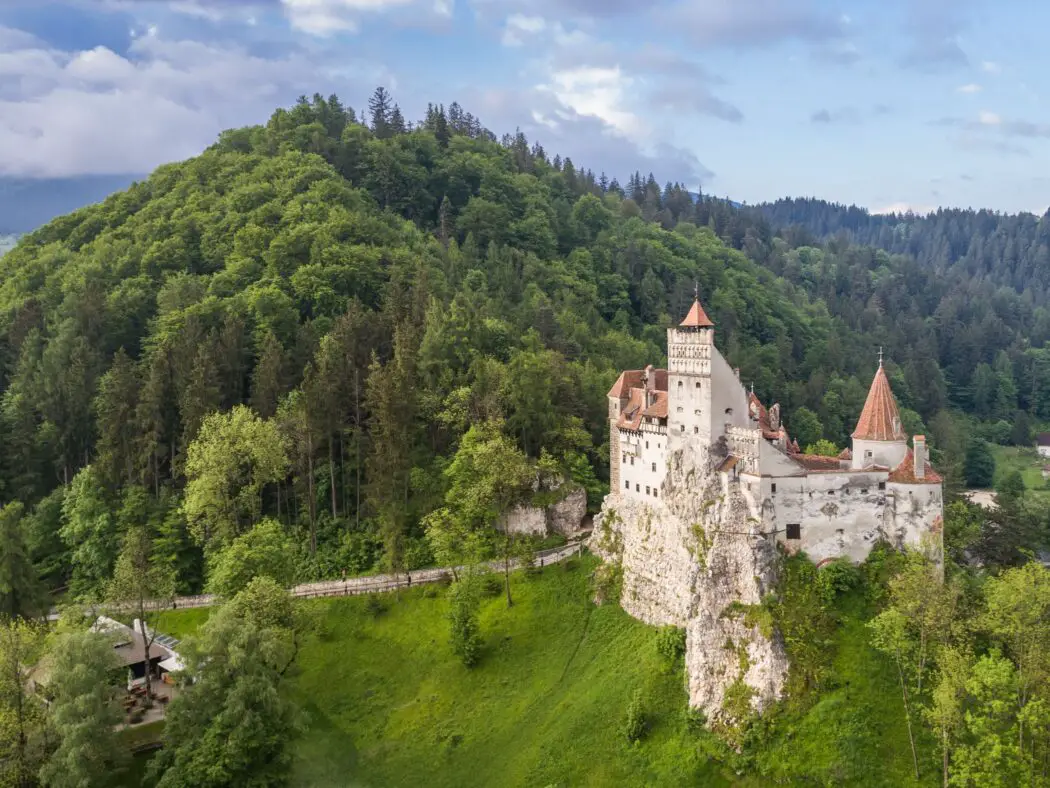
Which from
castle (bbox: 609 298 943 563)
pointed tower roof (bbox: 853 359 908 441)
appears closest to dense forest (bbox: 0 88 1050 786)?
castle (bbox: 609 298 943 563)

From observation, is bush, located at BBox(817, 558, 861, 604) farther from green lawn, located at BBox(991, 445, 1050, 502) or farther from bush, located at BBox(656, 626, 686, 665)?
green lawn, located at BBox(991, 445, 1050, 502)

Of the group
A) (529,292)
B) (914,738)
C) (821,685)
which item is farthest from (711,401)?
(529,292)

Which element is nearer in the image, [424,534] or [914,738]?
[914,738]

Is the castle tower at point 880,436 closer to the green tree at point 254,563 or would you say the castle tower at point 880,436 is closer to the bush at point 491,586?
the bush at point 491,586

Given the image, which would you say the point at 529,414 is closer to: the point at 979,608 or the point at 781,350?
the point at 979,608

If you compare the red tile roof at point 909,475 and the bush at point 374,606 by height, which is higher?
the red tile roof at point 909,475

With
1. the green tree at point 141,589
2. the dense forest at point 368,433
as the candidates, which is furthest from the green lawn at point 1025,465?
the green tree at point 141,589

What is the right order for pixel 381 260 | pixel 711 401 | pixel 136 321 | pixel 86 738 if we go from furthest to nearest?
pixel 381 260 → pixel 136 321 → pixel 711 401 → pixel 86 738

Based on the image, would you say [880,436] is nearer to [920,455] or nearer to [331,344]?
[920,455]
